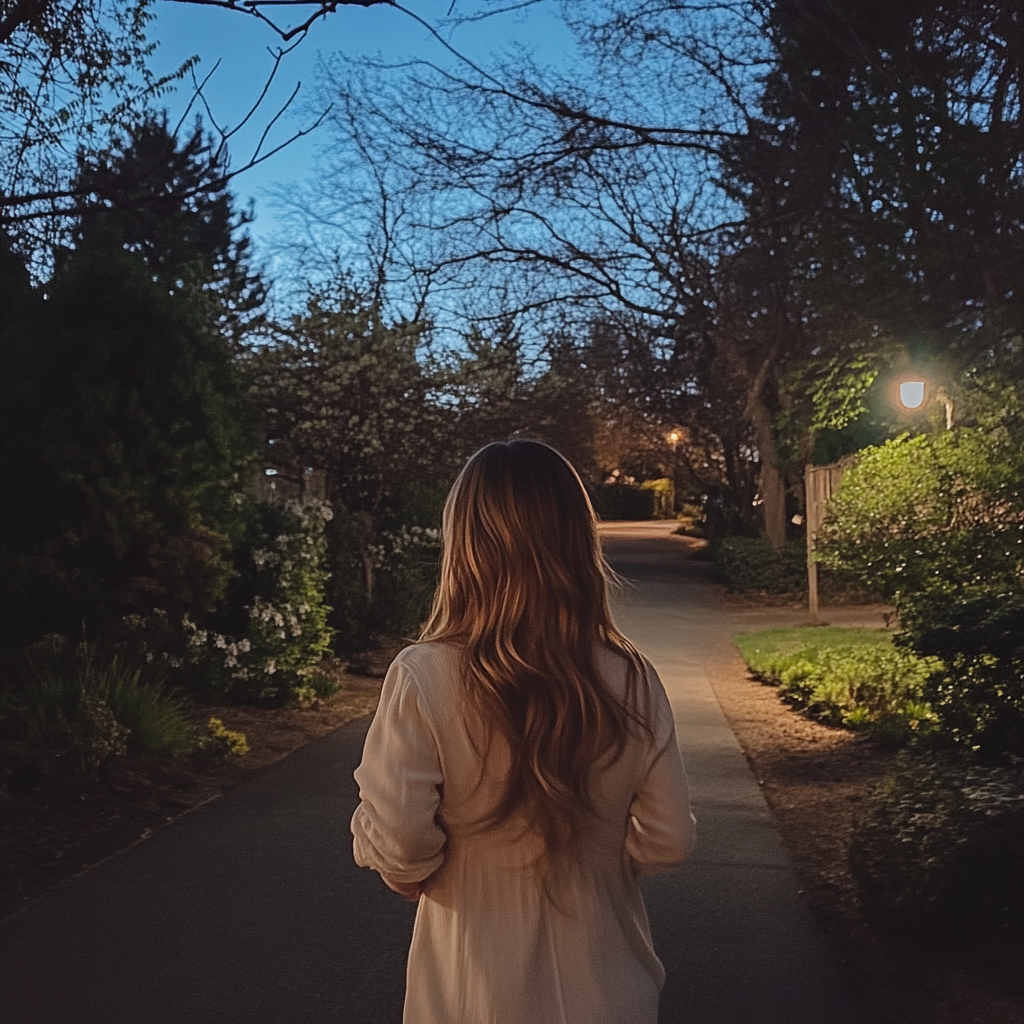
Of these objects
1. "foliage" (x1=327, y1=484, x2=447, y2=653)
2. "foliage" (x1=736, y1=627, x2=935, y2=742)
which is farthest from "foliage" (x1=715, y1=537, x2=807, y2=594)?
"foliage" (x1=736, y1=627, x2=935, y2=742)

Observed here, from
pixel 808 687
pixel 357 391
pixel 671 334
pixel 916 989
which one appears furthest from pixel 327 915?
pixel 671 334

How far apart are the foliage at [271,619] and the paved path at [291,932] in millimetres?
2803

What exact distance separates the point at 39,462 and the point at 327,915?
16.2 feet

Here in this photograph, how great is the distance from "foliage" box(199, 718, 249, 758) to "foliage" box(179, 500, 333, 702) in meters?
1.44

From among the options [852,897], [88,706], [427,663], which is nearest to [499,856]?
[427,663]

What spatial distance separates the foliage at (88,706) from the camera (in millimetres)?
6605

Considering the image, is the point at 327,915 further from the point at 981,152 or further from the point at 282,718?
the point at 981,152

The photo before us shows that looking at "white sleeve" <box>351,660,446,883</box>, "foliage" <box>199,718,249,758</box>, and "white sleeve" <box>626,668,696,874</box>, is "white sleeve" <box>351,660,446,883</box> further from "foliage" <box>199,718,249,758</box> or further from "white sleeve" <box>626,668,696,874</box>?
"foliage" <box>199,718,249,758</box>

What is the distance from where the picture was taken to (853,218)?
757 cm

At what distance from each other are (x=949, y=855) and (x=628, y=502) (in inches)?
2023

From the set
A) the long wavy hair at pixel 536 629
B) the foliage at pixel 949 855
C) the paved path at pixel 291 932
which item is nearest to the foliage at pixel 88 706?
the paved path at pixel 291 932

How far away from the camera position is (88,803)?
6.20m

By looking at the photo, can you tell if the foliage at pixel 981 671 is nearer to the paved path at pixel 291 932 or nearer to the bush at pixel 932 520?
the bush at pixel 932 520

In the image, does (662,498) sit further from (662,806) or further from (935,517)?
(662,806)
